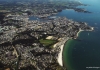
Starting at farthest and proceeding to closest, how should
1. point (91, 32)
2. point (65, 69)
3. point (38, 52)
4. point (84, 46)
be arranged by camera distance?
point (91, 32) → point (84, 46) → point (38, 52) → point (65, 69)

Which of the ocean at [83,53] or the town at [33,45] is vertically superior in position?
the town at [33,45]

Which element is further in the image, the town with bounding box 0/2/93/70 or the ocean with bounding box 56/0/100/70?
the ocean with bounding box 56/0/100/70

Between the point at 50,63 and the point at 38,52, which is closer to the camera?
the point at 50,63

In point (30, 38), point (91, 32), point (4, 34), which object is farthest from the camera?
point (91, 32)

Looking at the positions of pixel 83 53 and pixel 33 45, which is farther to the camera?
pixel 33 45

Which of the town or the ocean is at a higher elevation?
the town

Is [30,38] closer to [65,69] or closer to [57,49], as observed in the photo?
[57,49]

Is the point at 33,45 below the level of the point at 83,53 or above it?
above

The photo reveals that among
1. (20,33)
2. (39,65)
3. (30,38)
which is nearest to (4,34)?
(20,33)

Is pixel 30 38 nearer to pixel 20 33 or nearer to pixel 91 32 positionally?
pixel 20 33

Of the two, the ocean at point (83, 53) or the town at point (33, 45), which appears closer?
the town at point (33, 45)
